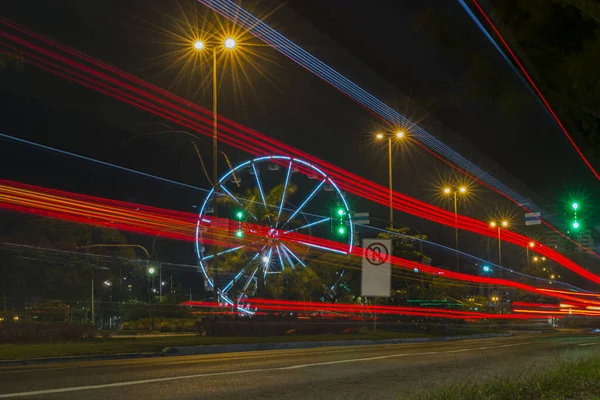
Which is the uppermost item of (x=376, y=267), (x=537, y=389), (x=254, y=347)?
(x=376, y=267)

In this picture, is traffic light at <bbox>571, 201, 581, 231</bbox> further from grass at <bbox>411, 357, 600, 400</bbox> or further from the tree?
the tree

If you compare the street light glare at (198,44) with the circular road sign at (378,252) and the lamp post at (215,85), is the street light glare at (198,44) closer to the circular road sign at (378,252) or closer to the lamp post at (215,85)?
the lamp post at (215,85)

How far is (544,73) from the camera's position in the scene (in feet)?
37.5

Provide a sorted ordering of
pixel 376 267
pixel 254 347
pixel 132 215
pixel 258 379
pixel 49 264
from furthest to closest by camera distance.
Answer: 1. pixel 49 264
2. pixel 132 215
3. pixel 376 267
4. pixel 254 347
5. pixel 258 379

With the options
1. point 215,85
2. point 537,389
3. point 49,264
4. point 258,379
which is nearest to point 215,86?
point 215,85

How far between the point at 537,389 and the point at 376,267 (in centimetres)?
2039

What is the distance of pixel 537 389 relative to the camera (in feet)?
29.8

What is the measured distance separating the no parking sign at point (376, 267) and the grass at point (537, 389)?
17472mm

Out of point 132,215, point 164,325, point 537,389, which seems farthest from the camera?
point 132,215

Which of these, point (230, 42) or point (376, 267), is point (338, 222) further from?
point (230, 42)

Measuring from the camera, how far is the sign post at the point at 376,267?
Result: 2852cm

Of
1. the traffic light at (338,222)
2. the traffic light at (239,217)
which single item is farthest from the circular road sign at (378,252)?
the traffic light at (239,217)

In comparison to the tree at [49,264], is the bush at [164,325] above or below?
below

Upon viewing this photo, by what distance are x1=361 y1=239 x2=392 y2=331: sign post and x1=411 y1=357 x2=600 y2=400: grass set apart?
17.5 m
